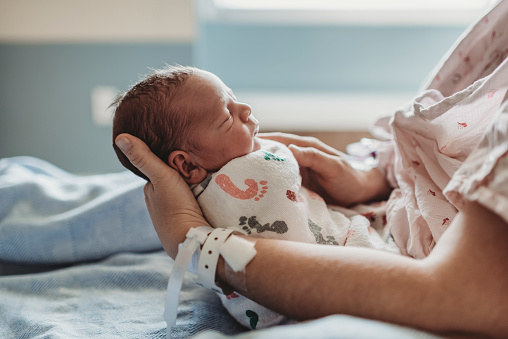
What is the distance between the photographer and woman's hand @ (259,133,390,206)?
33.8 inches

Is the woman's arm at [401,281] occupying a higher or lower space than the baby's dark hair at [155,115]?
lower

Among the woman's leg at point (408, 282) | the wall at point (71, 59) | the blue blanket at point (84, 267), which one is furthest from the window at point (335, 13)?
the woman's leg at point (408, 282)

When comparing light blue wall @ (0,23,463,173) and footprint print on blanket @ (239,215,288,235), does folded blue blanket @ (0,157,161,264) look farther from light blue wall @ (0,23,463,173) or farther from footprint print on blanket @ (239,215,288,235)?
light blue wall @ (0,23,463,173)

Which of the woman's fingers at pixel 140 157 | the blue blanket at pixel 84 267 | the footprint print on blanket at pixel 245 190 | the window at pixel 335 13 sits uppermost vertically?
the window at pixel 335 13

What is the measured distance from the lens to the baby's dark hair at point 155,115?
73 centimetres

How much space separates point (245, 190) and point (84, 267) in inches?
17.9

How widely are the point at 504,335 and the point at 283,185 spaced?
35cm

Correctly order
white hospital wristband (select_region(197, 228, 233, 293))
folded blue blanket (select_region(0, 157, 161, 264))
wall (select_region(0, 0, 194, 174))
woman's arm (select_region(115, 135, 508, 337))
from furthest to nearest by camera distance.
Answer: wall (select_region(0, 0, 194, 174)) < folded blue blanket (select_region(0, 157, 161, 264)) < white hospital wristband (select_region(197, 228, 233, 293)) < woman's arm (select_region(115, 135, 508, 337))

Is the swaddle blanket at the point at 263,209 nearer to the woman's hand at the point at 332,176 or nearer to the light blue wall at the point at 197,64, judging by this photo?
the woman's hand at the point at 332,176

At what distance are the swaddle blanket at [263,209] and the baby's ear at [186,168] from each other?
0.9 inches

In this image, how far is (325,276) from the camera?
1.75 feet

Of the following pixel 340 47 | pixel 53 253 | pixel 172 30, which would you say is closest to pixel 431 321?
pixel 53 253

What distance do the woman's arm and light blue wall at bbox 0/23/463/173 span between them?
1444 millimetres

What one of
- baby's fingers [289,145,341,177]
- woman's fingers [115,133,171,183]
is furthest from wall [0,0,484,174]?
woman's fingers [115,133,171,183]
